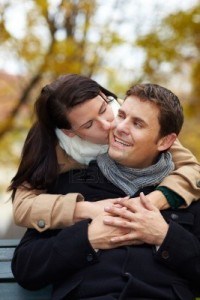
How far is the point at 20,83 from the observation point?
7988 millimetres

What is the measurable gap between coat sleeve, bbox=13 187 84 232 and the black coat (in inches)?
2.2

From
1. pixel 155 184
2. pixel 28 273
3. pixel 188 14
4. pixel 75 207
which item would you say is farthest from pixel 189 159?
pixel 188 14

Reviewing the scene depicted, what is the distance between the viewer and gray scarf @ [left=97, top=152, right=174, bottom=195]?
2.82 meters

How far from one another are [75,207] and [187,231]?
1.62 ft

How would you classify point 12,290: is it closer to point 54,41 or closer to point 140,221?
point 140,221

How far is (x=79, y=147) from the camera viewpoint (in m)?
2.84

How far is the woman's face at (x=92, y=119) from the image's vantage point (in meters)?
2.76

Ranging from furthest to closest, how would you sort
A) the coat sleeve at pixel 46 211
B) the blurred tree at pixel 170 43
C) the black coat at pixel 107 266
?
1. the blurred tree at pixel 170 43
2. the coat sleeve at pixel 46 211
3. the black coat at pixel 107 266

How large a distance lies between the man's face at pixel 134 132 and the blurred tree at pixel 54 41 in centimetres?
443

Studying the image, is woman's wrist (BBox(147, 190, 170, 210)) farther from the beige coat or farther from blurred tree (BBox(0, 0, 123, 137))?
blurred tree (BBox(0, 0, 123, 137))

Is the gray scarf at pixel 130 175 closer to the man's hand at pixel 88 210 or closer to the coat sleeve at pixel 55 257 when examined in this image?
the man's hand at pixel 88 210

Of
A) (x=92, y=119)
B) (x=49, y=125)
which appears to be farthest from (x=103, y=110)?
(x=49, y=125)

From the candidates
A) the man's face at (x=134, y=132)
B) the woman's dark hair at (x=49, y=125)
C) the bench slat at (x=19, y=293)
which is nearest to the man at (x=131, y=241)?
the man's face at (x=134, y=132)

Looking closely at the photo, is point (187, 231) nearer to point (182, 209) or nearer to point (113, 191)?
point (182, 209)
